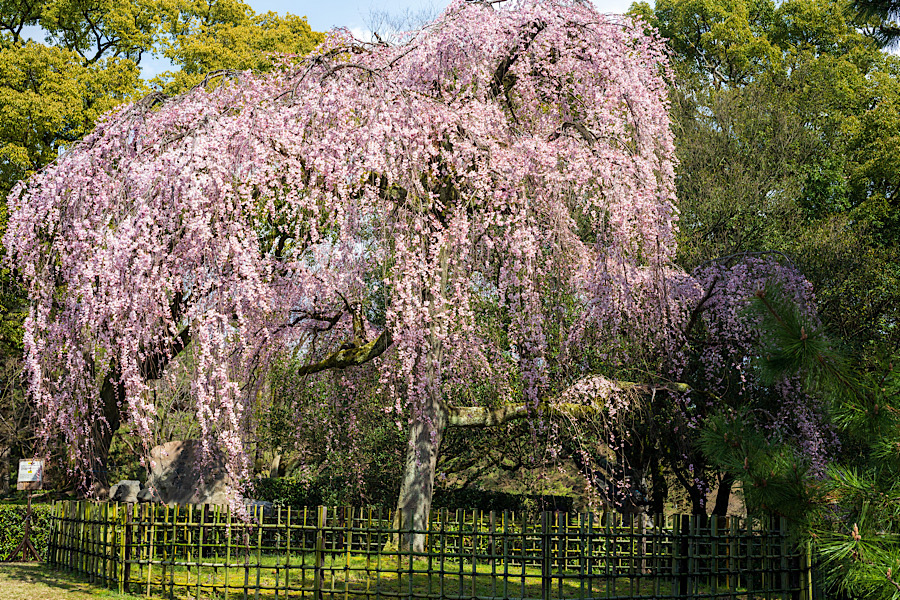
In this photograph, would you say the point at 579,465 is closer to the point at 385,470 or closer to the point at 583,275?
the point at 385,470

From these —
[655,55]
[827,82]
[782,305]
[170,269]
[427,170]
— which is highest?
[827,82]

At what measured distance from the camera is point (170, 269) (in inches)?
314

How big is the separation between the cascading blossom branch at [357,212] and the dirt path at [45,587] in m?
1.47

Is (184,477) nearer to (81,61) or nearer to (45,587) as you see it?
(45,587)

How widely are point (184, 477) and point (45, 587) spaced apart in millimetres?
6379

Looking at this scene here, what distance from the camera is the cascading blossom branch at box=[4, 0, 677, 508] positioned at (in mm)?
7785

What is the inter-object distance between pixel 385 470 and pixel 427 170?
687 centimetres

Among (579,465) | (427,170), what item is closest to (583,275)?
(427,170)

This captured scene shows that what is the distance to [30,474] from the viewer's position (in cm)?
1198

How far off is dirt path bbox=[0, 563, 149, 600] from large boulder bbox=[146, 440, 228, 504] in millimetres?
4040

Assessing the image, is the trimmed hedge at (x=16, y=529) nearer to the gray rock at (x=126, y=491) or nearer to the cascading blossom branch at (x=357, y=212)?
the gray rock at (x=126, y=491)

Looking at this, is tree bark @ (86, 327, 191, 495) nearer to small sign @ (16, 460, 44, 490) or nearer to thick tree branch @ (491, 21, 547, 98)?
small sign @ (16, 460, 44, 490)

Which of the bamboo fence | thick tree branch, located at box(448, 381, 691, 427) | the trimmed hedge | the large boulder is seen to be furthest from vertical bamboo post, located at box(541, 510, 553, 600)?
the trimmed hedge

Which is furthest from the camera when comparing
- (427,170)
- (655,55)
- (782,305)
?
(655,55)
